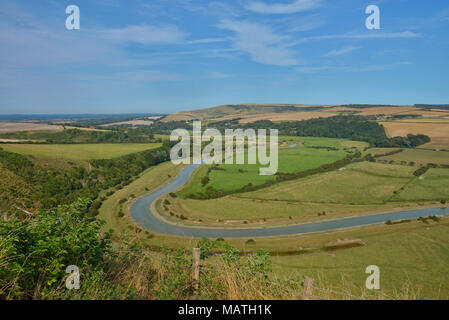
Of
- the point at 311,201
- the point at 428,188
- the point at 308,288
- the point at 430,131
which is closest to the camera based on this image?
the point at 308,288

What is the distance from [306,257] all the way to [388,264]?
24.1 ft

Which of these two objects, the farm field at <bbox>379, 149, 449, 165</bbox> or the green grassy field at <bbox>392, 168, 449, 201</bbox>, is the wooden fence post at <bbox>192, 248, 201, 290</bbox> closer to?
the green grassy field at <bbox>392, 168, 449, 201</bbox>

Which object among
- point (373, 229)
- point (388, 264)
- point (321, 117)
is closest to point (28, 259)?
point (388, 264)

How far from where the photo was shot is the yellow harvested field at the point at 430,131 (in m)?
79.9

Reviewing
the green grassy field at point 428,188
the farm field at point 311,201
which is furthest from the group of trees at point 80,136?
the green grassy field at point 428,188

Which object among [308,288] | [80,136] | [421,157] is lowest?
[421,157]

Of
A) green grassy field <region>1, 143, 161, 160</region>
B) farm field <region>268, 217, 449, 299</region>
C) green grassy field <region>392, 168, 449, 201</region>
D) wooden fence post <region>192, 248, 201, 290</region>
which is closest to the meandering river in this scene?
farm field <region>268, 217, 449, 299</region>

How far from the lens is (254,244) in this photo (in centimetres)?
2827

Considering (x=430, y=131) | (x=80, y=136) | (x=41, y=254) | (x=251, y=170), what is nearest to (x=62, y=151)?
(x=80, y=136)

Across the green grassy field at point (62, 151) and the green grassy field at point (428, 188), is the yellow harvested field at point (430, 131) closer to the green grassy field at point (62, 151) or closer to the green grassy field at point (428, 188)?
the green grassy field at point (428, 188)

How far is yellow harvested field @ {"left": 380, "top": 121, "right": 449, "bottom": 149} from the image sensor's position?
262 ft

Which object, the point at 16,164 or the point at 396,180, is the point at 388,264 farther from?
the point at 16,164

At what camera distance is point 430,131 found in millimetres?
85312

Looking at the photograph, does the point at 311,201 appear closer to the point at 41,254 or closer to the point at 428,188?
the point at 428,188
